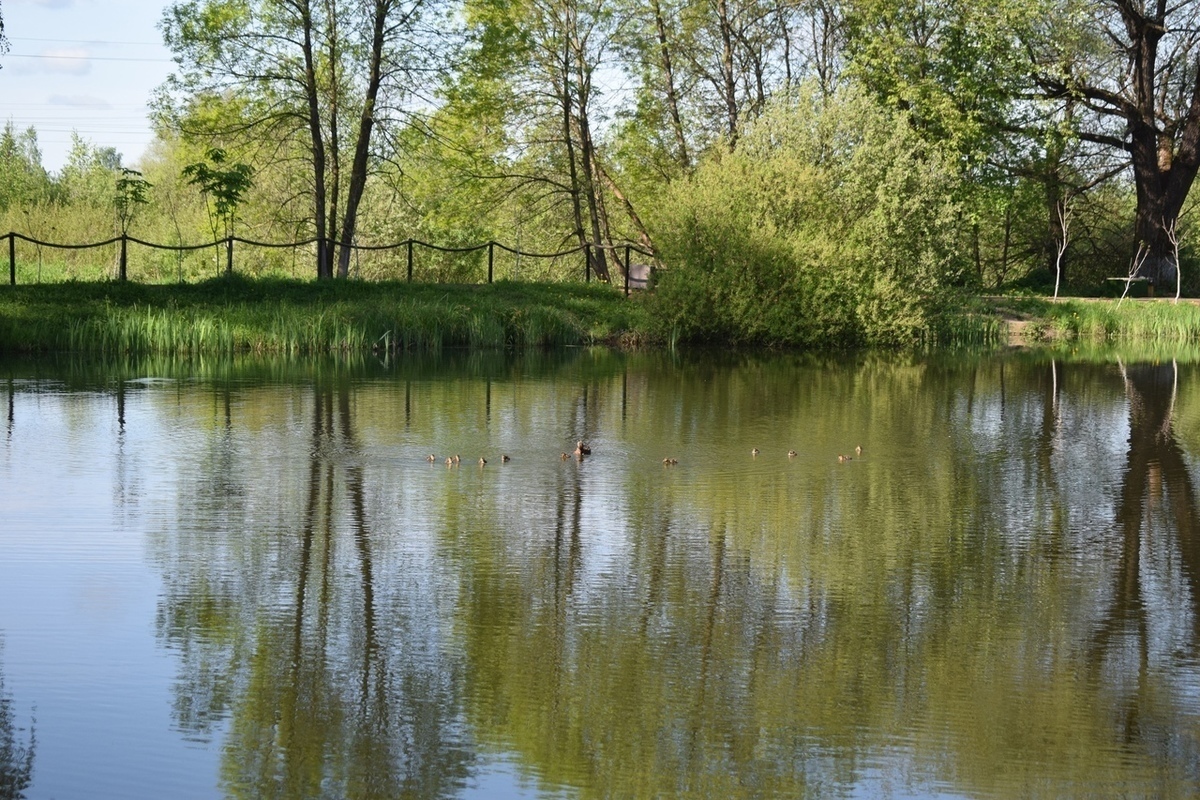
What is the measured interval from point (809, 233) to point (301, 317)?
9872 millimetres

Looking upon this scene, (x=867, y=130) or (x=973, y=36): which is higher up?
(x=973, y=36)

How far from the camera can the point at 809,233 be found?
27.8 metres

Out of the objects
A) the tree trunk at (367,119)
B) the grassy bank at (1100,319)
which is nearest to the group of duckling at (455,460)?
the tree trunk at (367,119)

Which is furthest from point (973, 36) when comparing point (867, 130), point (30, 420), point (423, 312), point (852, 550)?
point (852, 550)

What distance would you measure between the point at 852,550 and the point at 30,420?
9.27 m

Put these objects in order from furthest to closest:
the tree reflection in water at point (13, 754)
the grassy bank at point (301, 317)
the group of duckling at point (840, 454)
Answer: the grassy bank at point (301, 317)
the group of duckling at point (840, 454)
the tree reflection in water at point (13, 754)

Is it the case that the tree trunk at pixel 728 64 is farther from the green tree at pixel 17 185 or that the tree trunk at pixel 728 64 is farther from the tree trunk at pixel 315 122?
the green tree at pixel 17 185

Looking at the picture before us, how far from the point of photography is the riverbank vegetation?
28.0 meters

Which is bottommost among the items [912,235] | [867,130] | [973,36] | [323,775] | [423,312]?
[323,775]

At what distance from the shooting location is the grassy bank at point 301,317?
24375mm

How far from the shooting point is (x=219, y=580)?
746cm

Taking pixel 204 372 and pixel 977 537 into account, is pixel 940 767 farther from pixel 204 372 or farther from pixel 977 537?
pixel 204 372

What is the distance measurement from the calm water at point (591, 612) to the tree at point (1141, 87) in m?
25.8

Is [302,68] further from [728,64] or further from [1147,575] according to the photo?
[1147,575]
